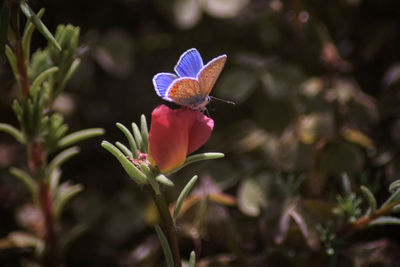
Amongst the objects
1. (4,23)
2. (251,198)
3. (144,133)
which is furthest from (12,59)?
(251,198)

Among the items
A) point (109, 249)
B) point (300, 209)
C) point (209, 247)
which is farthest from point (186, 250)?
point (300, 209)

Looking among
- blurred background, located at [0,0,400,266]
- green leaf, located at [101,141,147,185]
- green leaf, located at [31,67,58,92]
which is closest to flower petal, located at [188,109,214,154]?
green leaf, located at [101,141,147,185]

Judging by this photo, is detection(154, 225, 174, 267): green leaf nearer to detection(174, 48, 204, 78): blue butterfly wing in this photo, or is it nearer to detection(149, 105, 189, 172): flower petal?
detection(149, 105, 189, 172): flower petal

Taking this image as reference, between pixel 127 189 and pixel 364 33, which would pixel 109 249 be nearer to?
pixel 127 189

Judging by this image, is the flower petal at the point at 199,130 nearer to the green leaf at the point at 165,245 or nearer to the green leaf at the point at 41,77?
the green leaf at the point at 165,245

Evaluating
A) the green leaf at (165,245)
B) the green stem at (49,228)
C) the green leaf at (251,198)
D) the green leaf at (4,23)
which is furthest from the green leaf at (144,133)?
the green leaf at (251,198)

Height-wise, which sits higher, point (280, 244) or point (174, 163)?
point (174, 163)

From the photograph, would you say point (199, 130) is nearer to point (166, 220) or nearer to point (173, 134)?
point (173, 134)
